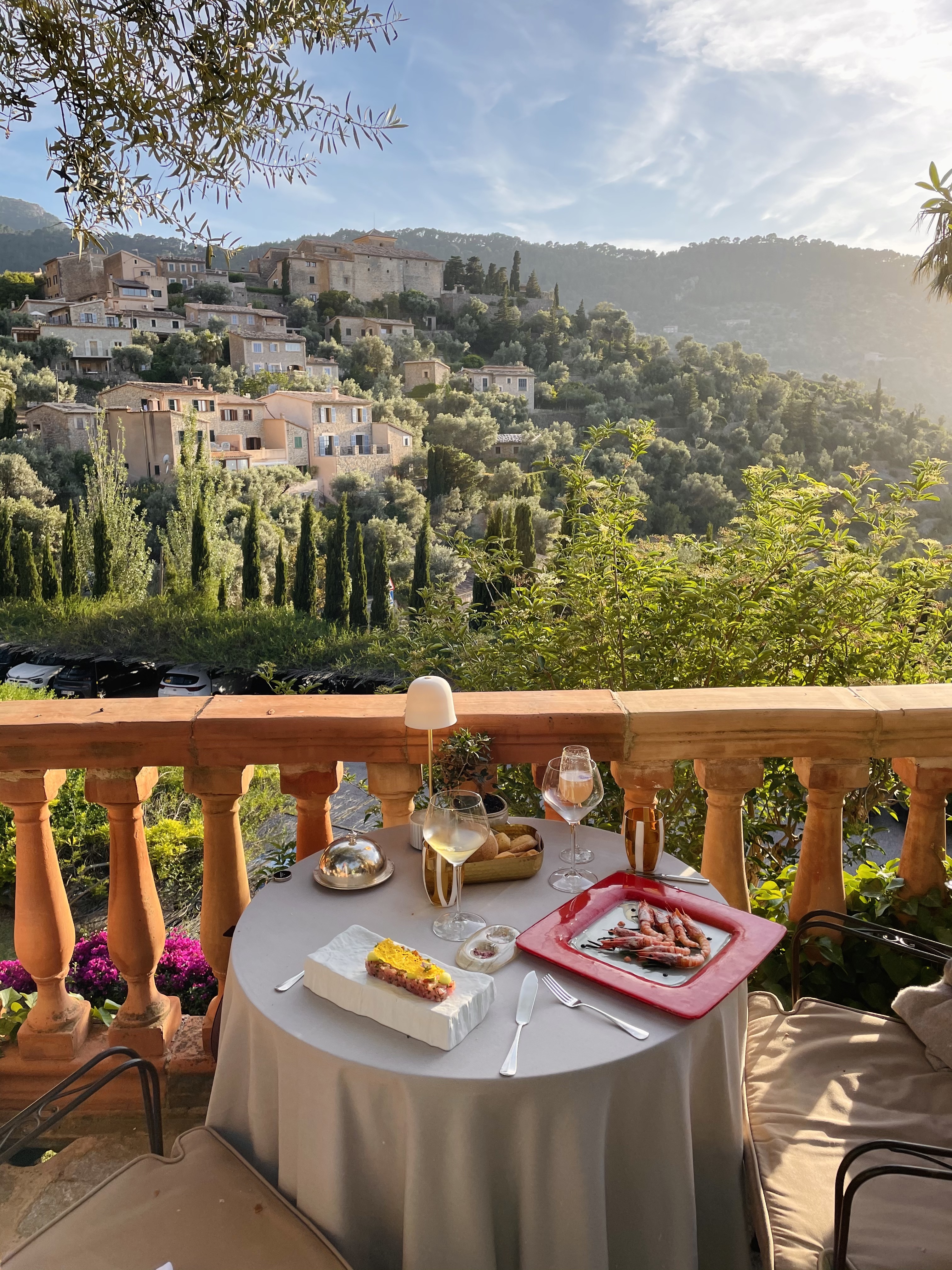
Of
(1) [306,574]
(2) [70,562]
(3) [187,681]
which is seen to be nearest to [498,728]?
(3) [187,681]

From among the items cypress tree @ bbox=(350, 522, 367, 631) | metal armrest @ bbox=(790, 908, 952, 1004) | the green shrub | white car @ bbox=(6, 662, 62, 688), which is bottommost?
white car @ bbox=(6, 662, 62, 688)

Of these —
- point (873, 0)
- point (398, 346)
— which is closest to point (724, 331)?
point (398, 346)

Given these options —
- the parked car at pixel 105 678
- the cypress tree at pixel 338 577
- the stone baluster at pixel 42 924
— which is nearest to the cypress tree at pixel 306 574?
the cypress tree at pixel 338 577

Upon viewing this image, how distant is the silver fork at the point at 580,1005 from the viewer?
853mm

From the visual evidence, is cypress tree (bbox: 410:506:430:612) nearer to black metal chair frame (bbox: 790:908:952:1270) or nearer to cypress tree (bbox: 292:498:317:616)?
cypress tree (bbox: 292:498:317:616)

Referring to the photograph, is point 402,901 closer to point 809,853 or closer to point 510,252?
point 809,853

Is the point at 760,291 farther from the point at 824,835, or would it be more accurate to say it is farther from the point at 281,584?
the point at 824,835

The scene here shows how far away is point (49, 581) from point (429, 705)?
24186 millimetres

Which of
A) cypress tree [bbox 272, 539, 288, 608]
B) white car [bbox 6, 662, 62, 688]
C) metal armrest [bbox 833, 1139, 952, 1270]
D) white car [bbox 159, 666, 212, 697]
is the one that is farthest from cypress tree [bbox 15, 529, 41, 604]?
metal armrest [bbox 833, 1139, 952, 1270]

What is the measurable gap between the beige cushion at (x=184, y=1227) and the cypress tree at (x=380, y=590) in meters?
20.7

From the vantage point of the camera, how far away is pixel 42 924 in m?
1.39

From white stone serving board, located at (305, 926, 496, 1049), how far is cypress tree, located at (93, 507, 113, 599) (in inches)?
931

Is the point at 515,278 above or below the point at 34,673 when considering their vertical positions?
above

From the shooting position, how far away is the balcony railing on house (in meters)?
1.32
